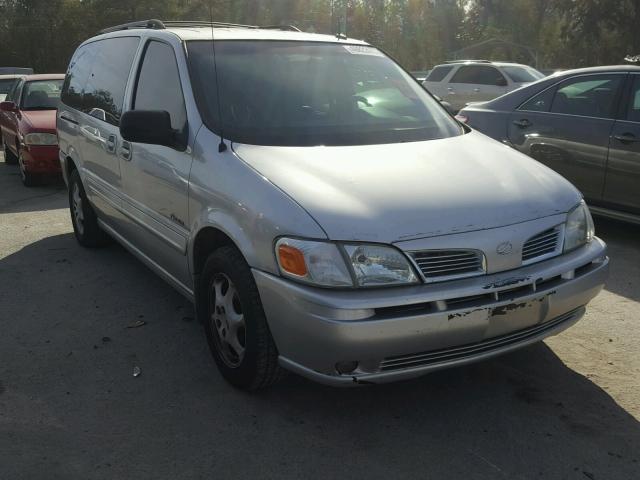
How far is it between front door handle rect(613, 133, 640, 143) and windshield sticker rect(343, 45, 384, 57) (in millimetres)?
2318

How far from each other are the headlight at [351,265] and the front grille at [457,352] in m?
0.33

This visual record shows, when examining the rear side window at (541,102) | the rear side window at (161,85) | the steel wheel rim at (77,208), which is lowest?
the steel wheel rim at (77,208)

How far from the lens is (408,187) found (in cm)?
309

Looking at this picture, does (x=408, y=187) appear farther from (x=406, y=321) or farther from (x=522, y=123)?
(x=522, y=123)

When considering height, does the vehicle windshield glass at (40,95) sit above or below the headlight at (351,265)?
below

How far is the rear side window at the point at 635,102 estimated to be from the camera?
5.73m

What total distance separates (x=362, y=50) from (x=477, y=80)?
12066mm

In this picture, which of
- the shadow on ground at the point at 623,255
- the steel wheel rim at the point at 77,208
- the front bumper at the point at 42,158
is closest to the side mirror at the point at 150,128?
the steel wheel rim at the point at 77,208

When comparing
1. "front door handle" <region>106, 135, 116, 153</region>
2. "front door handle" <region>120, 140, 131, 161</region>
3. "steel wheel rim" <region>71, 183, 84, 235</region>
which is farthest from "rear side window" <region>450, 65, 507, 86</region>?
"front door handle" <region>120, 140, 131, 161</region>

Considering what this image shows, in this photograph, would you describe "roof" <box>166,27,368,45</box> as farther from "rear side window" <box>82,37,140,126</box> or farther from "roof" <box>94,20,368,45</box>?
"rear side window" <box>82,37,140,126</box>

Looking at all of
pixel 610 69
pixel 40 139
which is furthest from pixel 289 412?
pixel 40 139

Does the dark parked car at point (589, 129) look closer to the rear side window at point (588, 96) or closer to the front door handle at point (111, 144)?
the rear side window at point (588, 96)

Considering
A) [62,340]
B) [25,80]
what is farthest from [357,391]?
[25,80]

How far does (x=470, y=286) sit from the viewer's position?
2842 millimetres
